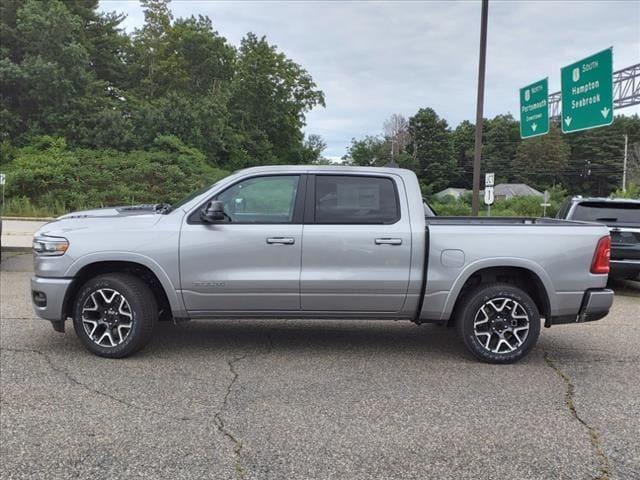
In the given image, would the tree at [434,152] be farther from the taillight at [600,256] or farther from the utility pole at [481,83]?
the taillight at [600,256]

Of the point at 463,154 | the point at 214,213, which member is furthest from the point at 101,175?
the point at 463,154

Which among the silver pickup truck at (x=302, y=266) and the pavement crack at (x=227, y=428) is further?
the silver pickup truck at (x=302, y=266)

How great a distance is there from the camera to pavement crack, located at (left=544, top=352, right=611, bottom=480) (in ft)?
10.7

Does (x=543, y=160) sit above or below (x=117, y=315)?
above

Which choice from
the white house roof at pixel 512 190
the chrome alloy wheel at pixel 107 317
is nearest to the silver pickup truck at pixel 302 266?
the chrome alloy wheel at pixel 107 317

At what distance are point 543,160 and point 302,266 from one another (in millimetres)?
86984

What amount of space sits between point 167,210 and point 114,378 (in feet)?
5.33

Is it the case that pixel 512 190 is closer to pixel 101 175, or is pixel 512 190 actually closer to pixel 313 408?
pixel 101 175

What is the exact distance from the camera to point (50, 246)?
509 centimetres

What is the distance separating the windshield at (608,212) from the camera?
9469 mm

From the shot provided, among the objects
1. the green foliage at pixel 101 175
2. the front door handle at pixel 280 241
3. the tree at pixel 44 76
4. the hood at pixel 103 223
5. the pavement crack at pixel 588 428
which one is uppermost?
the tree at pixel 44 76

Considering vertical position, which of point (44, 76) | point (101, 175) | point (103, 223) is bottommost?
point (103, 223)

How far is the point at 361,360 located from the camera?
17.5 ft

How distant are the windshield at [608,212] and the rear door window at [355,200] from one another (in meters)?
5.54
